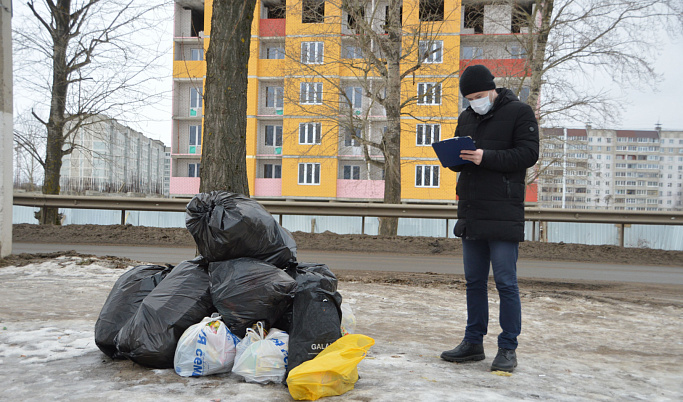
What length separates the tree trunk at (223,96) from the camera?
5145 mm

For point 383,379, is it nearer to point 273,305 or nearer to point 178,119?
point 273,305

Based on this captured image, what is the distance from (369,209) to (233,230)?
356 inches

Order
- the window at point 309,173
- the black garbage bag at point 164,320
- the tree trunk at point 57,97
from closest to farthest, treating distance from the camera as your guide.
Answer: the black garbage bag at point 164,320
the tree trunk at point 57,97
the window at point 309,173

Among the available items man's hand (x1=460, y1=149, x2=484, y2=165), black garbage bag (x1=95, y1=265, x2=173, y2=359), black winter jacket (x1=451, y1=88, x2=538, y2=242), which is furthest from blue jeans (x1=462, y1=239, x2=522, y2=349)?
black garbage bag (x1=95, y1=265, x2=173, y2=359)

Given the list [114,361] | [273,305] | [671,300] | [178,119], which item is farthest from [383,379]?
[178,119]

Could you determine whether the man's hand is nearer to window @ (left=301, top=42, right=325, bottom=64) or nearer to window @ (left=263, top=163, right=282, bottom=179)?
window @ (left=301, top=42, right=325, bottom=64)

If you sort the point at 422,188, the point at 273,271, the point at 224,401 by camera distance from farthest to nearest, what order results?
the point at 422,188
the point at 273,271
the point at 224,401

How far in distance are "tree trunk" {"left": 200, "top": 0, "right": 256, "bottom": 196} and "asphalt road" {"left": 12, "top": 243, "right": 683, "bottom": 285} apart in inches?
129

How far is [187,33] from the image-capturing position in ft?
115

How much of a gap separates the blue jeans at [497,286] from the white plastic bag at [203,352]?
1.55 metres

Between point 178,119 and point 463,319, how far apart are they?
1327 inches

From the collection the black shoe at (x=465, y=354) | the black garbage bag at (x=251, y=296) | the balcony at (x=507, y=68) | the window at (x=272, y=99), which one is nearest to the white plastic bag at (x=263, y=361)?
the black garbage bag at (x=251, y=296)

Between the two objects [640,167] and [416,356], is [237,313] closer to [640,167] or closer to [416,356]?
[416,356]

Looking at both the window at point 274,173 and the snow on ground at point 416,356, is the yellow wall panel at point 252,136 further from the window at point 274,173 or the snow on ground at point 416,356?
the snow on ground at point 416,356
